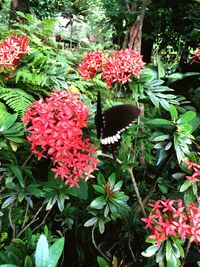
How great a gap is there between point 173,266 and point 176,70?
6.15ft

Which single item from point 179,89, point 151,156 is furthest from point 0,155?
point 179,89

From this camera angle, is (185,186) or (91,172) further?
(91,172)

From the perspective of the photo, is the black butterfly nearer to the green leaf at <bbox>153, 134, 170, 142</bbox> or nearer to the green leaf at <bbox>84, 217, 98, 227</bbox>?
the green leaf at <bbox>153, 134, 170, 142</bbox>

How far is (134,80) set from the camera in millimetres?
1481

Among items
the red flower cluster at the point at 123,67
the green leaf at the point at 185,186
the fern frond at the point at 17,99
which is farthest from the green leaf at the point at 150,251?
the fern frond at the point at 17,99

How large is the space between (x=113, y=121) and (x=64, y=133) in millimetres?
214

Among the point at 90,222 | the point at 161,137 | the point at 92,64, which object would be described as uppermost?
the point at 92,64

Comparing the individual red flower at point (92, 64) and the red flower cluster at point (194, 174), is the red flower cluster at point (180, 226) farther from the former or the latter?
the individual red flower at point (92, 64)

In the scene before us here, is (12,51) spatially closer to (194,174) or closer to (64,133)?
(64,133)

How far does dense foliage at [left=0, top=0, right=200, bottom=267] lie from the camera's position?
3.75ft

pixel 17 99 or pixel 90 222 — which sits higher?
pixel 17 99

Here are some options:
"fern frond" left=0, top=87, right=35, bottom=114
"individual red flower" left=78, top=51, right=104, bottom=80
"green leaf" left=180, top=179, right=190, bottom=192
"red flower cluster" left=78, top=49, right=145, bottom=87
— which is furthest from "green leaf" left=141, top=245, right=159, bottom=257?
"fern frond" left=0, top=87, right=35, bottom=114

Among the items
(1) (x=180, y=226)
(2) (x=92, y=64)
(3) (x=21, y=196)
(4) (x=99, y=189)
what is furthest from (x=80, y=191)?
(2) (x=92, y=64)

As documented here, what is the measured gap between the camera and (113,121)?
1.24m
